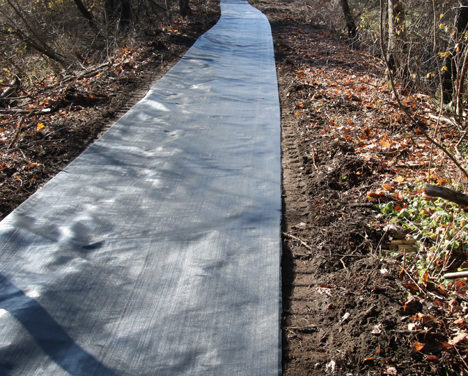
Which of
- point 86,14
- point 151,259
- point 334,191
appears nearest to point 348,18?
point 86,14

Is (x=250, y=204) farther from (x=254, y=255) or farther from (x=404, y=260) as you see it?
(x=404, y=260)

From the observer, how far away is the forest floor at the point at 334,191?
73.9 inches

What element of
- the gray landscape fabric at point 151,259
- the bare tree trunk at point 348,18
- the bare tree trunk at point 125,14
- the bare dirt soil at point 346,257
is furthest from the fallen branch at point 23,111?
the bare tree trunk at point 348,18

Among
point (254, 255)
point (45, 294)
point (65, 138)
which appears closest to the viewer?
point (45, 294)

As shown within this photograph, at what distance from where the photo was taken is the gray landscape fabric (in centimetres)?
186

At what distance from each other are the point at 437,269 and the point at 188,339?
5.18 ft

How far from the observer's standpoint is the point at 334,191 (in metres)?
3.17

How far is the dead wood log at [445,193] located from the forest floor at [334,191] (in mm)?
476

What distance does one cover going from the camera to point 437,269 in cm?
220

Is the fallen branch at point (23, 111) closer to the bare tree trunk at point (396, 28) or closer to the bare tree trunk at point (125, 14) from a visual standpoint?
the bare tree trunk at point (396, 28)

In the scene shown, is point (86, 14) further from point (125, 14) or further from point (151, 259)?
point (151, 259)

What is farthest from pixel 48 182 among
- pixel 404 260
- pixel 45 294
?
pixel 404 260

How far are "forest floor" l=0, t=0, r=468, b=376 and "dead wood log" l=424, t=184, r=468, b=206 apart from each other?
1.56 ft

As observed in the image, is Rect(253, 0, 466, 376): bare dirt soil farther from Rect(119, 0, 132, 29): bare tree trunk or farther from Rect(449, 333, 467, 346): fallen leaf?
Rect(119, 0, 132, 29): bare tree trunk
